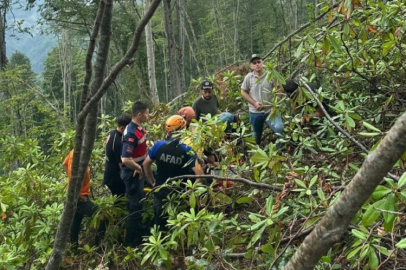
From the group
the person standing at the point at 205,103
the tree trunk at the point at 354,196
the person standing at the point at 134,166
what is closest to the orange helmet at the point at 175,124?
the person standing at the point at 134,166

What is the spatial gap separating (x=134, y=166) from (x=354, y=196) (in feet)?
11.6

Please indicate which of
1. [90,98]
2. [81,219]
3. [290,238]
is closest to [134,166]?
[81,219]

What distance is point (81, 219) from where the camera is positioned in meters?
5.04

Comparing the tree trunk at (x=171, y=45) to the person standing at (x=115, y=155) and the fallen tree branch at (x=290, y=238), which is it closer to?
the person standing at (x=115, y=155)

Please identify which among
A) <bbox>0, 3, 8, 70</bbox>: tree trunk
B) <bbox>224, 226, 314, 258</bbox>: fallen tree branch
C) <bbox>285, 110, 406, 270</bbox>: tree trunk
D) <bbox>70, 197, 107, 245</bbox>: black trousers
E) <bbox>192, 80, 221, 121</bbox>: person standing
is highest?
<bbox>0, 3, 8, 70</bbox>: tree trunk

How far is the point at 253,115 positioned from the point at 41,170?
11.3ft

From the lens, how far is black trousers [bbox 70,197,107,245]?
483 centimetres

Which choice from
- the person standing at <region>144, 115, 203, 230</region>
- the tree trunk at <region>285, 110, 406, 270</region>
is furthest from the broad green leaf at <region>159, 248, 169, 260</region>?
the tree trunk at <region>285, 110, 406, 270</region>

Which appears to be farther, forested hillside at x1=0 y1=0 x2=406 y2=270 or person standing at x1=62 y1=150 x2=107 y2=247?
person standing at x1=62 y1=150 x2=107 y2=247

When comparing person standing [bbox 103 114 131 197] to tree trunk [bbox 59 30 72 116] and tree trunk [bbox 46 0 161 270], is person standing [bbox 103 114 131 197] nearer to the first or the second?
tree trunk [bbox 46 0 161 270]

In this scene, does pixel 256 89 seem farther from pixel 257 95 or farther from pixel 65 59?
pixel 65 59

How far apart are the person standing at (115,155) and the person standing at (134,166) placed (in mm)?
212

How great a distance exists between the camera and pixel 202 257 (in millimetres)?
3238

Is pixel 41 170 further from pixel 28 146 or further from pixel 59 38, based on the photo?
pixel 59 38
